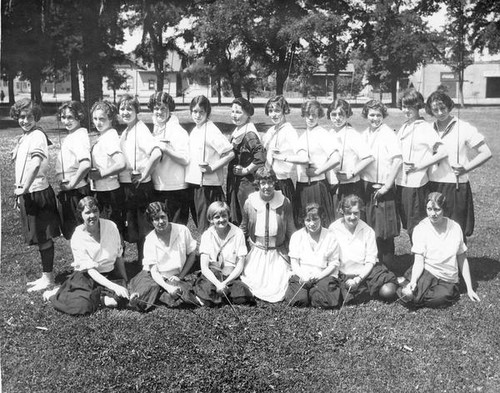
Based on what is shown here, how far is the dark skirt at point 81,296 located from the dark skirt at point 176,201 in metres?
1.05

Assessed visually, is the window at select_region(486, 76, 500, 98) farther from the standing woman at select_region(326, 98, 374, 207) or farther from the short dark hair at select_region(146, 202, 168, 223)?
the short dark hair at select_region(146, 202, 168, 223)

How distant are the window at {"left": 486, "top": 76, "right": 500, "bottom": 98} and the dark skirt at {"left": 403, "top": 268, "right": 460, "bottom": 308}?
191 feet

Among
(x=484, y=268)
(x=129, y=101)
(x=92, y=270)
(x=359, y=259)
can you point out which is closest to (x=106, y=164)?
(x=129, y=101)

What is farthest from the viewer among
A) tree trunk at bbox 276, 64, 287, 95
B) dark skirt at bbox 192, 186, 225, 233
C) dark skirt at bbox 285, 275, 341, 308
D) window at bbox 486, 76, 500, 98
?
window at bbox 486, 76, 500, 98

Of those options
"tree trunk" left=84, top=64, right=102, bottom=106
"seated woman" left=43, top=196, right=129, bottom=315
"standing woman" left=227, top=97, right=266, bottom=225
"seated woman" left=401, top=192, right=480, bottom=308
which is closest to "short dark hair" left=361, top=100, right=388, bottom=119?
"seated woman" left=401, top=192, right=480, bottom=308

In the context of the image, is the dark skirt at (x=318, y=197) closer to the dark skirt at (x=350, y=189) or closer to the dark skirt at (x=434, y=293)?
the dark skirt at (x=350, y=189)

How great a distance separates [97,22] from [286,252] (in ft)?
39.7

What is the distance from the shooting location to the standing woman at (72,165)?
5.35 m

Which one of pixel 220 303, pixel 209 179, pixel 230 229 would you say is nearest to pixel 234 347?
pixel 220 303

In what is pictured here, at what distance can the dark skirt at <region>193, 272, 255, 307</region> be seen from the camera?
16.6 ft

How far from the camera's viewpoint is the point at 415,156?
5.48m

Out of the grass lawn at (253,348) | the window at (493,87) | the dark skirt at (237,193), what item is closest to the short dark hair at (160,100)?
the dark skirt at (237,193)

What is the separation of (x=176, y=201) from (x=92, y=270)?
114 centimetres

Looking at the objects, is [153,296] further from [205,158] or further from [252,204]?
[205,158]
